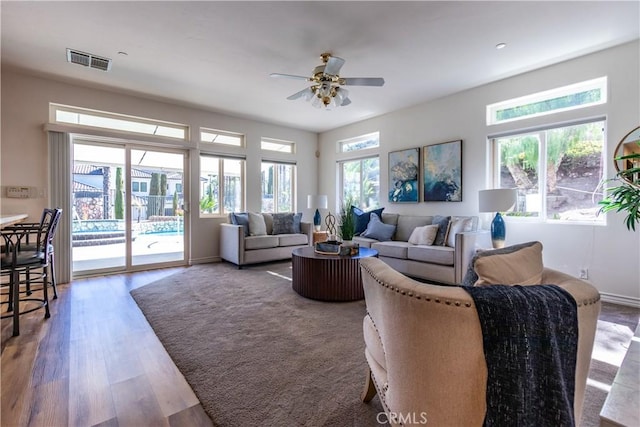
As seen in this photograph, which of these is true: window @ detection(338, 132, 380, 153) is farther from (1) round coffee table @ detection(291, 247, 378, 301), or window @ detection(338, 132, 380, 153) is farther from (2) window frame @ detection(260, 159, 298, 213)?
(1) round coffee table @ detection(291, 247, 378, 301)

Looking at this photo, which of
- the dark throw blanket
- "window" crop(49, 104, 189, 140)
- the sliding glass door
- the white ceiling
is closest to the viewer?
the dark throw blanket

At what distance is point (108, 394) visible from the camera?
1.65m

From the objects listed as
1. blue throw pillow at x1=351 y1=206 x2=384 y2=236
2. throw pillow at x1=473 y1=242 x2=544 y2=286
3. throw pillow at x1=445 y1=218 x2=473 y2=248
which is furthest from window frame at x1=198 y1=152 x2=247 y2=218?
throw pillow at x1=473 y1=242 x2=544 y2=286

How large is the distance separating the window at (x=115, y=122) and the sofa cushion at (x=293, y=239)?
247 cm

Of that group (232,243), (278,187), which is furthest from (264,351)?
(278,187)

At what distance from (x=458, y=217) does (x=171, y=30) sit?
4113mm

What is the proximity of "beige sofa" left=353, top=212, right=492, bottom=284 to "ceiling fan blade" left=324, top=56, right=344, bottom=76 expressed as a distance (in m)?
2.39

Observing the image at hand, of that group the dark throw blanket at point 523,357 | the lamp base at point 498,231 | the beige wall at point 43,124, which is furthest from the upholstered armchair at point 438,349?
the beige wall at point 43,124

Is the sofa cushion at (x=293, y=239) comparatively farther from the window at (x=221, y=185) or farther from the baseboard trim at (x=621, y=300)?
the baseboard trim at (x=621, y=300)

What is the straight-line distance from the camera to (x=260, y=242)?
16.1 ft

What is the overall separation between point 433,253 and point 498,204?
0.96m

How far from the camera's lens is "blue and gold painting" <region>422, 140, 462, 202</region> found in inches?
172

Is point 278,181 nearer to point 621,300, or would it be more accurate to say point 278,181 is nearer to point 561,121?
point 561,121

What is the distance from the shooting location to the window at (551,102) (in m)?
3.28
